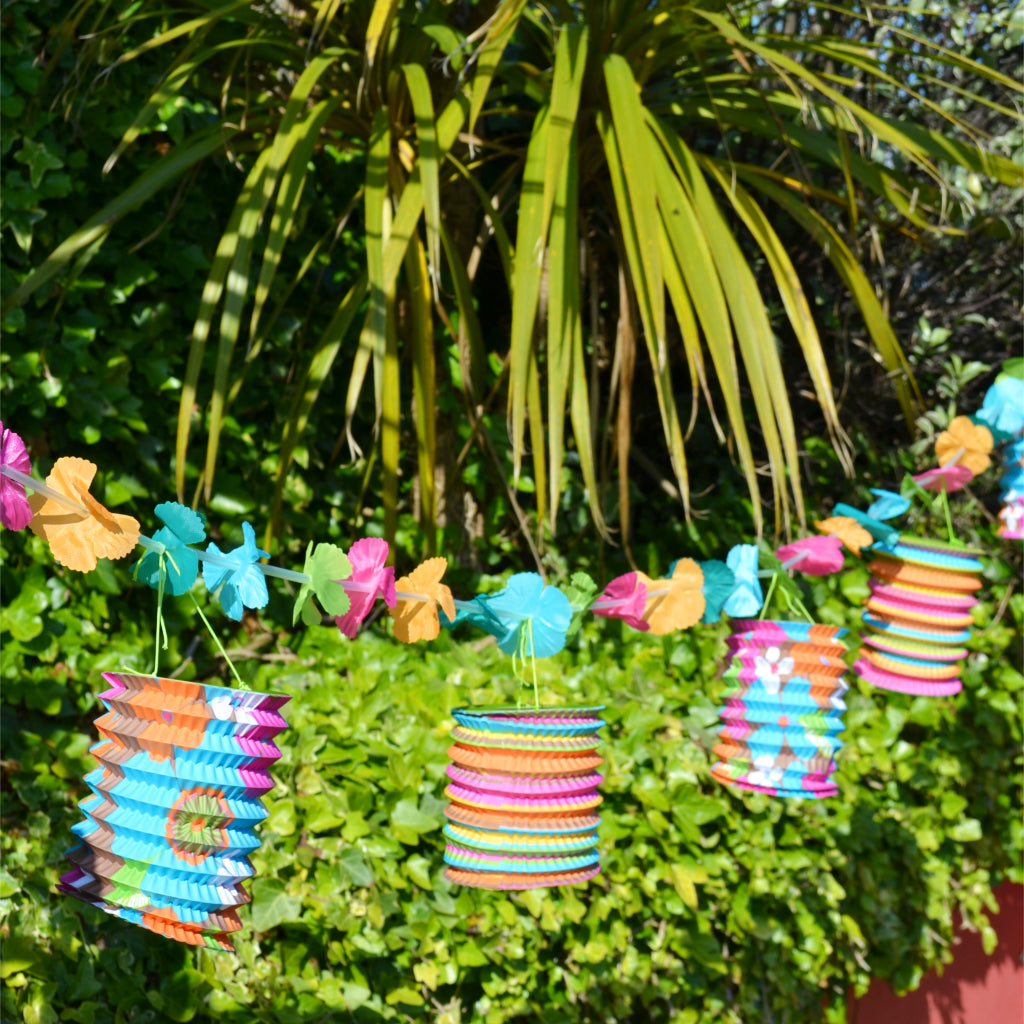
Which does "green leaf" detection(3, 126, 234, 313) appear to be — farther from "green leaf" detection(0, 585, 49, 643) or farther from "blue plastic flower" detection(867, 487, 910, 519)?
"blue plastic flower" detection(867, 487, 910, 519)

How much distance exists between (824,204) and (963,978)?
1835mm

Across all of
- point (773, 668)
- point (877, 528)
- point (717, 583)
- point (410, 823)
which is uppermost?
point (877, 528)

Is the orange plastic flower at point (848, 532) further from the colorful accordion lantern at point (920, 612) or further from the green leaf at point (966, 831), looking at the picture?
the green leaf at point (966, 831)

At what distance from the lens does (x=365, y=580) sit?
100 cm

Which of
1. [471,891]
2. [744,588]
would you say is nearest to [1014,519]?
[744,588]

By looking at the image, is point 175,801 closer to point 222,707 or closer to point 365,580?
point 222,707

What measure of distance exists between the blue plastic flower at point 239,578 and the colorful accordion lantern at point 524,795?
29 centimetres

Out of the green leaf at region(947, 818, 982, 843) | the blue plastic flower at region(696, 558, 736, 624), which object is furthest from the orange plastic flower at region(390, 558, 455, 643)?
the green leaf at region(947, 818, 982, 843)

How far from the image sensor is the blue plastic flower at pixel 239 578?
2.98 ft

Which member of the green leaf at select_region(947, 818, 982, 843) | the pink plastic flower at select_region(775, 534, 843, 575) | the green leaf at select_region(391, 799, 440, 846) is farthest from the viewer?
the green leaf at select_region(947, 818, 982, 843)

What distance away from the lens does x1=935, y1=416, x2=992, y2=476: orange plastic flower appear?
1559 millimetres

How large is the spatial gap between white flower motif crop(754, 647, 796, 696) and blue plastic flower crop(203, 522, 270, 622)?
0.62m

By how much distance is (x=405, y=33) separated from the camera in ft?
5.68

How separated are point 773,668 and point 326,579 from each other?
1.87 feet
